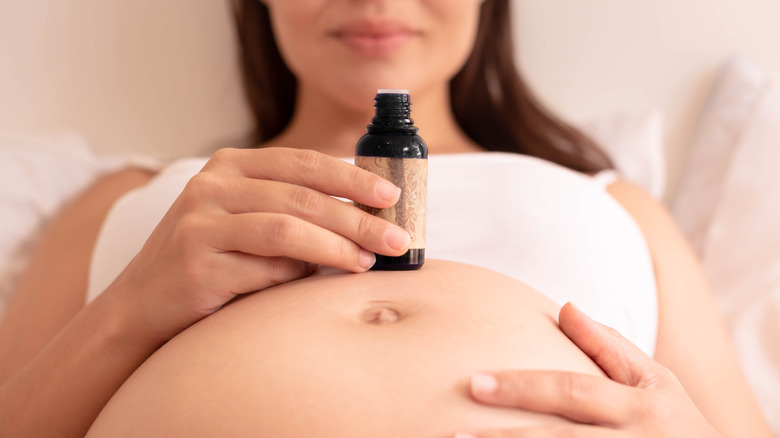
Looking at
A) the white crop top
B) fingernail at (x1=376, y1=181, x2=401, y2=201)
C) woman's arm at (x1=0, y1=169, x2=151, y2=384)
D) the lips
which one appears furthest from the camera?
the lips

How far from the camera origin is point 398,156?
2.29ft

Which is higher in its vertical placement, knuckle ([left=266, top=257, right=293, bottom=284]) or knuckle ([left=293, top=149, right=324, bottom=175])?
knuckle ([left=293, top=149, right=324, bottom=175])

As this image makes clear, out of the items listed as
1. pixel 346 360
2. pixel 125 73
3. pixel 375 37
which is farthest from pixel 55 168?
pixel 346 360

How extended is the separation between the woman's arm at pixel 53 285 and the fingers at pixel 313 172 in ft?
1.69

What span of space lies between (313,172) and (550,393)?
0.32m

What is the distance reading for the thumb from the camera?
70cm

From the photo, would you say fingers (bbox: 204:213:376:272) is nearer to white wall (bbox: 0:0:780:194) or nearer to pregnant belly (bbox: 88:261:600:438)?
pregnant belly (bbox: 88:261:600:438)

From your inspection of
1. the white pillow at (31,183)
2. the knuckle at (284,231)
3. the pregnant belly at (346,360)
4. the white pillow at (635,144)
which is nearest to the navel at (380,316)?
the pregnant belly at (346,360)

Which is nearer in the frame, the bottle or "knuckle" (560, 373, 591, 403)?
"knuckle" (560, 373, 591, 403)

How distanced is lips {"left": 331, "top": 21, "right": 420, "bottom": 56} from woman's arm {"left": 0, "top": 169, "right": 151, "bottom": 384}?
1.70 feet

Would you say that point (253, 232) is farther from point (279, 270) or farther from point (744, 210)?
point (744, 210)

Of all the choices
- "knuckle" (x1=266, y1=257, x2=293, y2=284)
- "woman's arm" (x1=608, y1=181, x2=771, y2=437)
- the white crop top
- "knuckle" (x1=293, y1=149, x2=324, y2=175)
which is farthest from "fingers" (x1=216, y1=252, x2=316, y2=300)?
"woman's arm" (x1=608, y1=181, x2=771, y2=437)

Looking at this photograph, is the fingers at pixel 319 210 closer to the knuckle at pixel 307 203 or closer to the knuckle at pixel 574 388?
the knuckle at pixel 307 203

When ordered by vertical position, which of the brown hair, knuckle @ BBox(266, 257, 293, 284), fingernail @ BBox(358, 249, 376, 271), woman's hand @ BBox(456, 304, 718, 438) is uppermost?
the brown hair
